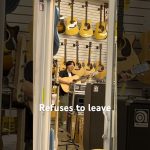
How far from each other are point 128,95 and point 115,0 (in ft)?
7.33

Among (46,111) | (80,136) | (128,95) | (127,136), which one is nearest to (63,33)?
(80,136)

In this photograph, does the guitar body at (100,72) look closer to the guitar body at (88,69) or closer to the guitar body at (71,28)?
the guitar body at (88,69)

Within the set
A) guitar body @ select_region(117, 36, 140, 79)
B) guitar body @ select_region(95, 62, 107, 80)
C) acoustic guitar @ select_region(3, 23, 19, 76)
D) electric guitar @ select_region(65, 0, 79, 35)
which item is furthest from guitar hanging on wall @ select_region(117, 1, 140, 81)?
electric guitar @ select_region(65, 0, 79, 35)

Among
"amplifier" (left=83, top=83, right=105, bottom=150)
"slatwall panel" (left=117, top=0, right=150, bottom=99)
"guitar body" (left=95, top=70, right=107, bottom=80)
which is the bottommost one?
"amplifier" (left=83, top=83, right=105, bottom=150)

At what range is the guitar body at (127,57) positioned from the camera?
11.6 ft

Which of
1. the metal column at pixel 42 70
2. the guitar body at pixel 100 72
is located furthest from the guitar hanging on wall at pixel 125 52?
the metal column at pixel 42 70

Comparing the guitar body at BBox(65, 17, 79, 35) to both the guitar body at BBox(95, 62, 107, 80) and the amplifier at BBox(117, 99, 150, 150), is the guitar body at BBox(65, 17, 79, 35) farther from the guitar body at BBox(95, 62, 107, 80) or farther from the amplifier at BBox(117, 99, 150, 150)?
the amplifier at BBox(117, 99, 150, 150)

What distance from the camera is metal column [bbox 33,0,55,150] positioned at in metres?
1.63

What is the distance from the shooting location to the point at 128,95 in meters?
3.54

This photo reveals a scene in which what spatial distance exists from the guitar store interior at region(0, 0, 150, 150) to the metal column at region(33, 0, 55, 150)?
0.63ft

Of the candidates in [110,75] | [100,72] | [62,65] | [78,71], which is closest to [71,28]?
[62,65]

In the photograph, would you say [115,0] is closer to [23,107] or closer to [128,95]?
[23,107]

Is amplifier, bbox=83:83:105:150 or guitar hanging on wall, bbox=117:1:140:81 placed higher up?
guitar hanging on wall, bbox=117:1:140:81

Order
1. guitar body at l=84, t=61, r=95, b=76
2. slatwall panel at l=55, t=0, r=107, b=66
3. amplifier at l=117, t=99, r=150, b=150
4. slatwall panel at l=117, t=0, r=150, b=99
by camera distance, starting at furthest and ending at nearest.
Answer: slatwall panel at l=55, t=0, r=107, b=66 → guitar body at l=84, t=61, r=95, b=76 → slatwall panel at l=117, t=0, r=150, b=99 → amplifier at l=117, t=99, r=150, b=150
